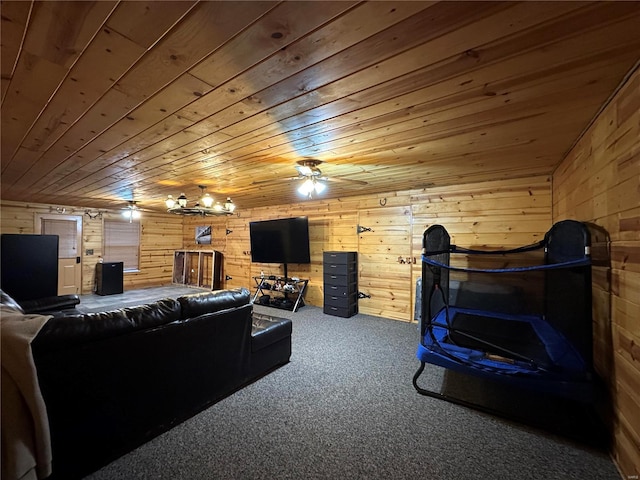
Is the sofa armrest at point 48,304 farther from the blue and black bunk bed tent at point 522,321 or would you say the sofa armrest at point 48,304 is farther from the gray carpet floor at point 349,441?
the blue and black bunk bed tent at point 522,321

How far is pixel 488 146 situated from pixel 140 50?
2741 mm

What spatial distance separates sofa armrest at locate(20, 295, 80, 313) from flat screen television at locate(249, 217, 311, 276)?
3185 millimetres

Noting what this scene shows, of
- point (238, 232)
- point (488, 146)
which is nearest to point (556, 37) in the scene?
point (488, 146)

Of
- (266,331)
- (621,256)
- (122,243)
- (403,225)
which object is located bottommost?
(266,331)

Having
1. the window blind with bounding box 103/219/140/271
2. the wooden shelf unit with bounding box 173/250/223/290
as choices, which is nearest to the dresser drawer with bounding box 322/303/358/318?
the wooden shelf unit with bounding box 173/250/223/290

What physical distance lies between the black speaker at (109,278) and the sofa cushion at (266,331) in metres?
5.73

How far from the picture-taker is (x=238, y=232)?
287 inches

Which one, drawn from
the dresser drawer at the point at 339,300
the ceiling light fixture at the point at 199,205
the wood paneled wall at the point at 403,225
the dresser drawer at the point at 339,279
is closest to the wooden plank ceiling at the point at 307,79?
the wood paneled wall at the point at 403,225

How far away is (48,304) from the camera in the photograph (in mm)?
3514

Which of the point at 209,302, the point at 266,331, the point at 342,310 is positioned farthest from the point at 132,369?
the point at 342,310

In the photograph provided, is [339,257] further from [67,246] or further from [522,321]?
[67,246]

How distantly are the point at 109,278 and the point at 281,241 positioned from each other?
15.1 feet

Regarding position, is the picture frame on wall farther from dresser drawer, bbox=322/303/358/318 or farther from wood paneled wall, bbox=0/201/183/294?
dresser drawer, bbox=322/303/358/318

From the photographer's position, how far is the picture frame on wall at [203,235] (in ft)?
26.2
